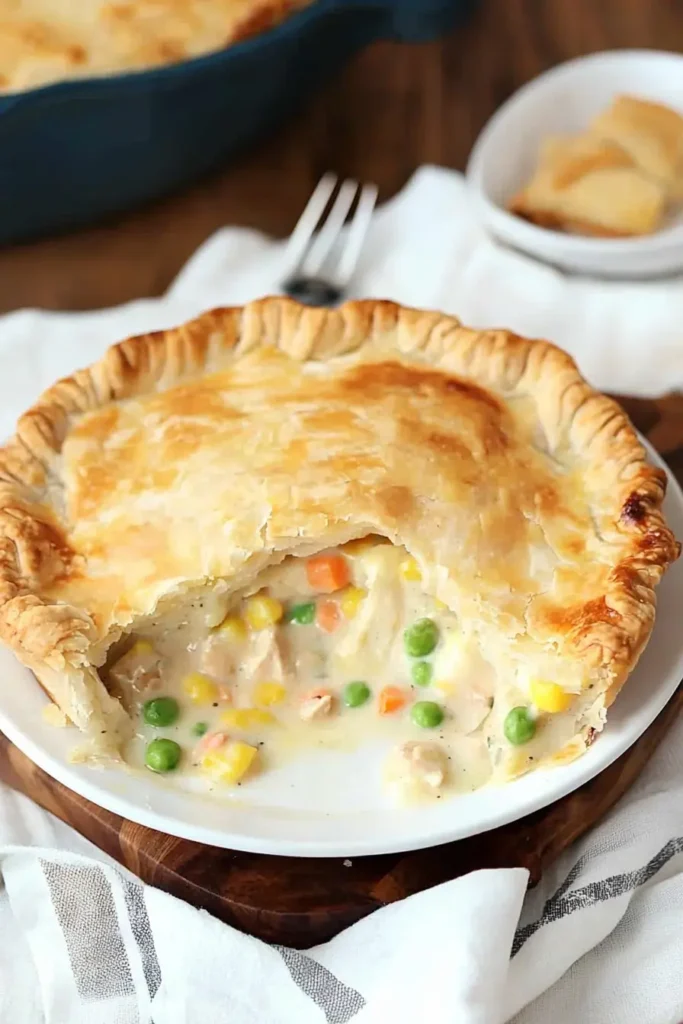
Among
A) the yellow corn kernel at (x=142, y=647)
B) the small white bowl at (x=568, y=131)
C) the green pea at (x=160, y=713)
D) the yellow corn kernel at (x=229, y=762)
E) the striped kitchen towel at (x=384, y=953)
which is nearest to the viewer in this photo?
the striped kitchen towel at (x=384, y=953)

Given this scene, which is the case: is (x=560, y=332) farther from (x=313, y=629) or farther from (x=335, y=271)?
(x=313, y=629)

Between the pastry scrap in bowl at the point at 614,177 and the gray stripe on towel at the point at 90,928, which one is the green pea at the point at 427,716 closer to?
the gray stripe on towel at the point at 90,928

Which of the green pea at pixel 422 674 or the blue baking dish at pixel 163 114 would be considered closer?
the green pea at pixel 422 674

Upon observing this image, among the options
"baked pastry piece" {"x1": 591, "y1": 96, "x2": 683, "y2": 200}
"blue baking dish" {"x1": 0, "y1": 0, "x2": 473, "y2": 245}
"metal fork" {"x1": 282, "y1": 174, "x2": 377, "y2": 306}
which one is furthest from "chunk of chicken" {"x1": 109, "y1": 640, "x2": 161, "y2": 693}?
"baked pastry piece" {"x1": 591, "y1": 96, "x2": 683, "y2": 200}

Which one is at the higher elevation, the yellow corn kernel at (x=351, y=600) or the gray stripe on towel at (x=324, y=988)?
the yellow corn kernel at (x=351, y=600)

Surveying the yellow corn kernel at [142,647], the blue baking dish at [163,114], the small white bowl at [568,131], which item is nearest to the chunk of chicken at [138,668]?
the yellow corn kernel at [142,647]

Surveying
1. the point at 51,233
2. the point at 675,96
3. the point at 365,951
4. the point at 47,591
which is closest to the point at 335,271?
the point at 51,233

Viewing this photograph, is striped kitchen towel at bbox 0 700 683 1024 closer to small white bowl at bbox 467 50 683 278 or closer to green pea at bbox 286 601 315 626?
green pea at bbox 286 601 315 626
